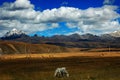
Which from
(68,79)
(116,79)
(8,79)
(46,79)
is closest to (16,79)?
(8,79)

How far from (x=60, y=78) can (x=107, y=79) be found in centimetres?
788

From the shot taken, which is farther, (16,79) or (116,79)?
(16,79)

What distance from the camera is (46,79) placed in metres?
45.7

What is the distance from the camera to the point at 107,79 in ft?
141

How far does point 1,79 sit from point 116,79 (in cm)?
1822

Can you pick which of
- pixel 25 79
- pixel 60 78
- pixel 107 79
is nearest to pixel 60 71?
pixel 60 78

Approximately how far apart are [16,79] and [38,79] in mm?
3802

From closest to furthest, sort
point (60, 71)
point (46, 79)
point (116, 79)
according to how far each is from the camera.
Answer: point (116, 79) → point (46, 79) → point (60, 71)

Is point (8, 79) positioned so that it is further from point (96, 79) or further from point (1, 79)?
point (96, 79)

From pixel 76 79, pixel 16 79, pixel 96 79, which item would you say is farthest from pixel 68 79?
pixel 16 79

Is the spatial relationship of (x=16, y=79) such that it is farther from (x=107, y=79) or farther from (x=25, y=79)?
(x=107, y=79)

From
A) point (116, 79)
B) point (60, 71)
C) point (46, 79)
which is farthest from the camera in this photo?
point (60, 71)

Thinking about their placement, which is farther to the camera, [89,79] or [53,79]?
[53,79]

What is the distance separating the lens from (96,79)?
42719 mm
